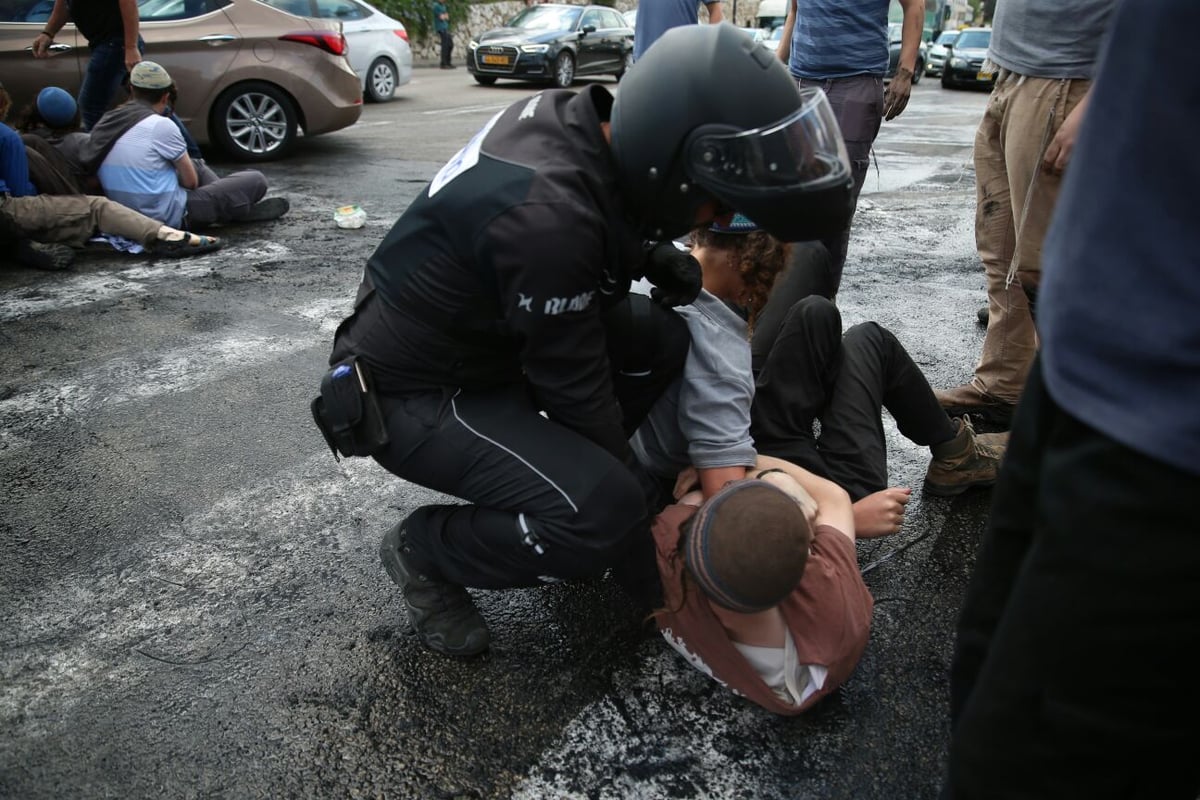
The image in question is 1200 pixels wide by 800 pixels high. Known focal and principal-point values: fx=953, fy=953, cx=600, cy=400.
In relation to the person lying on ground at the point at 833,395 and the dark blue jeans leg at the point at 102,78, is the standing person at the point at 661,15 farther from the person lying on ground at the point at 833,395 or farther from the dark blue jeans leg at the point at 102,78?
the dark blue jeans leg at the point at 102,78

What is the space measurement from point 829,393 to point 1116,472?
177 centimetres

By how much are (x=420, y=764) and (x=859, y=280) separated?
13.8ft

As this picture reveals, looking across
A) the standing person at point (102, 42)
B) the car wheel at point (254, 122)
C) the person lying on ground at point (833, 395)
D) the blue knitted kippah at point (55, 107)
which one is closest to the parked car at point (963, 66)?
the car wheel at point (254, 122)

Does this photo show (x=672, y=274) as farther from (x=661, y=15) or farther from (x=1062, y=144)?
(x=661, y=15)

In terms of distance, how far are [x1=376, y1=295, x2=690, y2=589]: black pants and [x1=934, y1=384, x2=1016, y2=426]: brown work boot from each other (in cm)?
187

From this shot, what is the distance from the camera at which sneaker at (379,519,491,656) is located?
7.46 ft

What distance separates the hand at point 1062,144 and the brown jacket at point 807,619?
5.12ft

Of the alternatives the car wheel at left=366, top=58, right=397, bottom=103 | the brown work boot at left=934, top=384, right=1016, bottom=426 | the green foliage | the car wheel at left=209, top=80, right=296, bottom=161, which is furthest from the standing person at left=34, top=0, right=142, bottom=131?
the green foliage

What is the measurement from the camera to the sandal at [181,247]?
5.58 meters

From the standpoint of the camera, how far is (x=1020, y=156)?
3.19 metres

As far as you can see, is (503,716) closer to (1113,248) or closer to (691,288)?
(691,288)

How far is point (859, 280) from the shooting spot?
5.47 metres

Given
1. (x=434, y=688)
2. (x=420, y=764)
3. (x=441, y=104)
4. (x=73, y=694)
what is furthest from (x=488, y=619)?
(x=441, y=104)

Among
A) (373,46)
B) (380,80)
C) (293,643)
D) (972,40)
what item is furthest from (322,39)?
(972,40)
